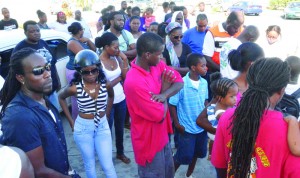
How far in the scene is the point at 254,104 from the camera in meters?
1.73

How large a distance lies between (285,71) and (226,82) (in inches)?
47.9

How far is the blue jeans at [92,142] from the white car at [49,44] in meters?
1.83

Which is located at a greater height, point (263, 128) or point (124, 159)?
point (263, 128)

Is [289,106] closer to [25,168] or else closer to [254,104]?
[254,104]

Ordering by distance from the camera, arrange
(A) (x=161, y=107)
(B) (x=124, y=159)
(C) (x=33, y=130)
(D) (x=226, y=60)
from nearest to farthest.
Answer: (C) (x=33, y=130) < (A) (x=161, y=107) < (D) (x=226, y=60) < (B) (x=124, y=159)

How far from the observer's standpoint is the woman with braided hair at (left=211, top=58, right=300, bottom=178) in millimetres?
1675

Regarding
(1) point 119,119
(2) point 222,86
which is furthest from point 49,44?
(2) point 222,86

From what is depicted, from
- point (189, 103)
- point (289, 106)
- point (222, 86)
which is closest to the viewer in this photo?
point (289, 106)

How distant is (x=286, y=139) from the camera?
1.65 m

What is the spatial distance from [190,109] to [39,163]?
202cm

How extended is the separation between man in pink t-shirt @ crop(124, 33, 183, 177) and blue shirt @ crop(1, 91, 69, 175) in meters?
0.72

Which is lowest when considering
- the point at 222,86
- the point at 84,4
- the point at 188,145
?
the point at 188,145

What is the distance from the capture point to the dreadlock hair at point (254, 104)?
1712 mm

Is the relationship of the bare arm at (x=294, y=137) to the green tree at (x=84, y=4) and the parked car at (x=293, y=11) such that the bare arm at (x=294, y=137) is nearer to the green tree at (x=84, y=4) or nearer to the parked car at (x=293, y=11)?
the parked car at (x=293, y=11)
